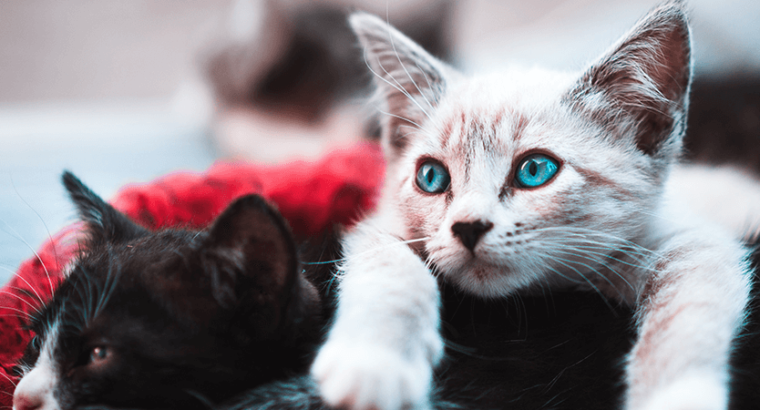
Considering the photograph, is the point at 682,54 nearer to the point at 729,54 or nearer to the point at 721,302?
the point at 721,302

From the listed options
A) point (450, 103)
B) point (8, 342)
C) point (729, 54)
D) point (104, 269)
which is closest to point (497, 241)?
point (450, 103)

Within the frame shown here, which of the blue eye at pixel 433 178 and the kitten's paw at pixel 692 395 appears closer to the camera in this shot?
the kitten's paw at pixel 692 395

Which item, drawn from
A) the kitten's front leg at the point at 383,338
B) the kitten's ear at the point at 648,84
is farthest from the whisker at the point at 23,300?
the kitten's ear at the point at 648,84

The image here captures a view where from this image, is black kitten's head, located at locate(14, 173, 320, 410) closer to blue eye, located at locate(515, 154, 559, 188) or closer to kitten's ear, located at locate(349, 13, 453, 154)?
blue eye, located at locate(515, 154, 559, 188)

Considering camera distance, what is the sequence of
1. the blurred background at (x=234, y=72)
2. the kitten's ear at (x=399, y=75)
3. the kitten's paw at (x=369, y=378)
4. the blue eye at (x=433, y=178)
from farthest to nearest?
the blurred background at (x=234, y=72), the kitten's ear at (x=399, y=75), the blue eye at (x=433, y=178), the kitten's paw at (x=369, y=378)

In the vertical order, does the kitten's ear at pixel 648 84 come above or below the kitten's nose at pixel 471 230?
above

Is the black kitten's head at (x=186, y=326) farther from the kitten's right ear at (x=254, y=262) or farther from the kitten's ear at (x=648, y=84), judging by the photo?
the kitten's ear at (x=648, y=84)

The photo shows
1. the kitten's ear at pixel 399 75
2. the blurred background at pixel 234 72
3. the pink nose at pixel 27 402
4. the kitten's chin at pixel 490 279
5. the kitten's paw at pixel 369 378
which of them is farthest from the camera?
the blurred background at pixel 234 72

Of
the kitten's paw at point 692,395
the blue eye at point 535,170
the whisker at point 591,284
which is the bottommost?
the kitten's paw at point 692,395
